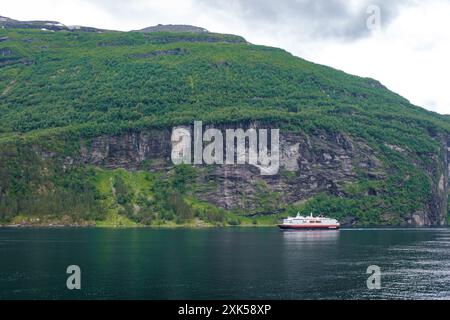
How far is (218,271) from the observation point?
393 feet

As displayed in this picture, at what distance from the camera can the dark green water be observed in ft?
318

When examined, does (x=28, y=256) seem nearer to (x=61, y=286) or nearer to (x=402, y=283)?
(x=61, y=286)

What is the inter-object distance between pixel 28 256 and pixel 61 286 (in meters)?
45.2

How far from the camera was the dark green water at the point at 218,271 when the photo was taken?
96875 millimetres

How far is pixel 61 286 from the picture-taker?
3974 inches

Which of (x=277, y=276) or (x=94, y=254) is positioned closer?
(x=277, y=276)
